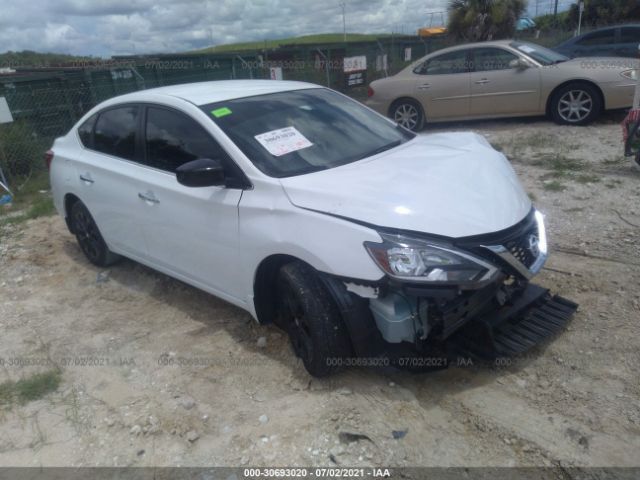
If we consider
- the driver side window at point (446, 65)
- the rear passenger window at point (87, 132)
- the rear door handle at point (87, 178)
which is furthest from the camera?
the driver side window at point (446, 65)

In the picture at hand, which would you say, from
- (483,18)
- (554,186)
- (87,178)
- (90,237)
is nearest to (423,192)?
(87,178)

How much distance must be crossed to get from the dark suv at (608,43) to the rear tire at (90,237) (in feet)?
35.6

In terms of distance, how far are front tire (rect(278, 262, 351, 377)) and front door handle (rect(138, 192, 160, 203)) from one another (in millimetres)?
1342

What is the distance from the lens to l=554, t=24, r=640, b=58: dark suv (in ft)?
36.7

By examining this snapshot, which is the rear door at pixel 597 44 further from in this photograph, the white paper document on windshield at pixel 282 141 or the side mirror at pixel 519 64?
the white paper document on windshield at pixel 282 141

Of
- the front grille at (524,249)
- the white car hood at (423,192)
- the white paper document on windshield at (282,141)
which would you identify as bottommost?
the front grille at (524,249)

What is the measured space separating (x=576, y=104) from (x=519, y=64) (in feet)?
3.81

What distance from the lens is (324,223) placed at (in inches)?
111

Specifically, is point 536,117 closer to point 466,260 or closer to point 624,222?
point 624,222

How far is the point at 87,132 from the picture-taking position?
4.83 meters

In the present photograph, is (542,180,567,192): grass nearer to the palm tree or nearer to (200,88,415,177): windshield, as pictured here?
(200,88,415,177): windshield

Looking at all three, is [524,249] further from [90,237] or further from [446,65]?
[446,65]

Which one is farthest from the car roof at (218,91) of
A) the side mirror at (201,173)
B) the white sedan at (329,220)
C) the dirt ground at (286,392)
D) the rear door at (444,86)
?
the rear door at (444,86)

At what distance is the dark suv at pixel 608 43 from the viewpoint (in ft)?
36.7
